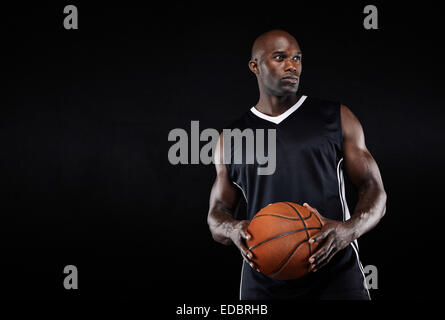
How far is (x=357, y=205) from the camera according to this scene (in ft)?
6.06

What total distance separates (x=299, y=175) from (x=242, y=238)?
422 millimetres

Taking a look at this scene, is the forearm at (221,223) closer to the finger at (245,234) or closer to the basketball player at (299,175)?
the basketball player at (299,175)

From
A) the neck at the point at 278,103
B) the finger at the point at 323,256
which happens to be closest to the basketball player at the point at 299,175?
the neck at the point at 278,103

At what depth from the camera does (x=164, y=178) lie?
3.96 metres

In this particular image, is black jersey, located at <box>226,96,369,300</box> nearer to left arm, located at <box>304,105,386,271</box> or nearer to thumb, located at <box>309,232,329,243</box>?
left arm, located at <box>304,105,386,271</box>

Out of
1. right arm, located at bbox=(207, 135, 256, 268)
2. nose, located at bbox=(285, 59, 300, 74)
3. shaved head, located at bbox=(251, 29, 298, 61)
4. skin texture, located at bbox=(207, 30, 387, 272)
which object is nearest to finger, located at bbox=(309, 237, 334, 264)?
skin texture, located at bbox=(207, 30, 387, 272)

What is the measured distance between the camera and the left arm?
1.59 m

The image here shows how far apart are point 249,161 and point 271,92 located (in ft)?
1.04

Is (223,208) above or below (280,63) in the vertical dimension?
below

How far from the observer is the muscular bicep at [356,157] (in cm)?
190

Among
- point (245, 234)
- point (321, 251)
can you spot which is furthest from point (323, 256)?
point (245, 234)

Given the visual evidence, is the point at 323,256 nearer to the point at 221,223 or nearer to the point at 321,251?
the point at 321,251

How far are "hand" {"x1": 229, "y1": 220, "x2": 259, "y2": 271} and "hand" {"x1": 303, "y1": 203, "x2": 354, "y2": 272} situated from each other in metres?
0.20

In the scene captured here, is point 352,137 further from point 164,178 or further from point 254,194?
point 164,178
